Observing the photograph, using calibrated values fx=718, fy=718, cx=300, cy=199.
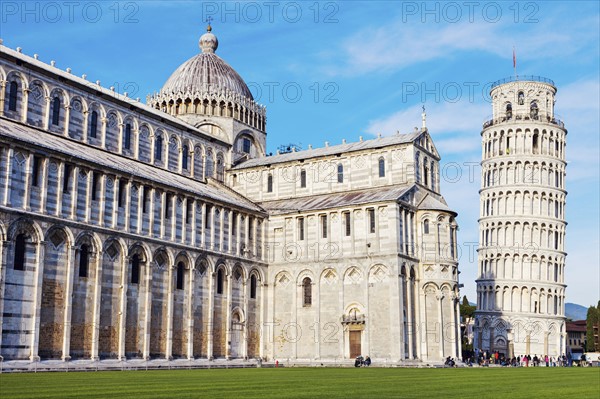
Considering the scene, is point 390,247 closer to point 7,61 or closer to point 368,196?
point 368,196

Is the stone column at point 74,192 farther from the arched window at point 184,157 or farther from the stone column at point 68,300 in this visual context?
the arched window at point 184,157

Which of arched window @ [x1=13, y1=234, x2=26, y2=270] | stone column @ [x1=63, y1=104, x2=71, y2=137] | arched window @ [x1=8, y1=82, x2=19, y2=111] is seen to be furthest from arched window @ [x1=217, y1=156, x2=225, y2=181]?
arched window @ [x1=13, y1=234, x2=26, y2=270]

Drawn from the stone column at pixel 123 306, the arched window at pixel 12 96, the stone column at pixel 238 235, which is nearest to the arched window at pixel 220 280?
the stone column at pixel 238 235

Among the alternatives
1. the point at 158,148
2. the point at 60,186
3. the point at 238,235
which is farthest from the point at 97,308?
the point at 158,148

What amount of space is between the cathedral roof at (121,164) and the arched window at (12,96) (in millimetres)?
1247

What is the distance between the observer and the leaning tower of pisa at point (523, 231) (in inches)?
3561

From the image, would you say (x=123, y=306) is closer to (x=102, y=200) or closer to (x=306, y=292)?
(x=102, y=200)

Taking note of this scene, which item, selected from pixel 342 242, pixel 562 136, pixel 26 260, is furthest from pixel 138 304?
pixel 562 136

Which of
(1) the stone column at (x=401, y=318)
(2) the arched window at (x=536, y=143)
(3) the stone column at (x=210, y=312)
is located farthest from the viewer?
(2) the arched window at (x=536, y=143)

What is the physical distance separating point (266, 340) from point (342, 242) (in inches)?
404

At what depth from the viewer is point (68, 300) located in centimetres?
4062

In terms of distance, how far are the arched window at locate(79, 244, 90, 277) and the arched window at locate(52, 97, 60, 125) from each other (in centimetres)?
1112

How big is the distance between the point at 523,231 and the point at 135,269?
198 feet

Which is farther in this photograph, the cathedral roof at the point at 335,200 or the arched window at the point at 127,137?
the cathedral roof at the point at 335,200
